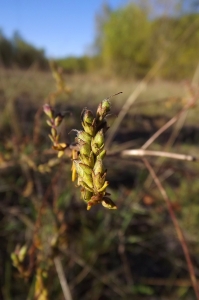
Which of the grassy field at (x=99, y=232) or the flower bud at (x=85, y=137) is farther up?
the flower bud at (x=85, y=137)

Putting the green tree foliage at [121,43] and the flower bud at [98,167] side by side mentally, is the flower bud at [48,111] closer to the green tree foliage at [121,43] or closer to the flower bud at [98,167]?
the flower bud at [98,167]

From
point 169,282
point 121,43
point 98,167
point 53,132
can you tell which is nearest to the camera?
point 98,167

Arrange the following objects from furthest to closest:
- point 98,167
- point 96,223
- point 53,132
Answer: point 96,223
point 53,132
point 98,167

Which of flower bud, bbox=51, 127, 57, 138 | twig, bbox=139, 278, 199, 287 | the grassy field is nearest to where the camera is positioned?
flower bud, bbox=51, 127, 57, 138

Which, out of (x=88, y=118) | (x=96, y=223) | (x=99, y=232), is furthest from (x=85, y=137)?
(x=96, y=223)

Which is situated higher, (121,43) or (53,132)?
(53,132)

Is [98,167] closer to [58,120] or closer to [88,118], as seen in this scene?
[88,118]

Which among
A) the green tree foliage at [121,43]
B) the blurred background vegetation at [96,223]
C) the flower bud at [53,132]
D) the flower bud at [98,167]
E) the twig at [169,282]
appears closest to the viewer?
the flower bud at [98,167]

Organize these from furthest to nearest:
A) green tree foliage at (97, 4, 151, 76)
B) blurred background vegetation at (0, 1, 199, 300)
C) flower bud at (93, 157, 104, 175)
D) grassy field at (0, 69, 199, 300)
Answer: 1. green tree foliage at (97, 4, 151, 76)
2. grassy field at (0, 69, 199, 300)
3. blurred background vegetation at (0, 1, 199, 300)
4. flower bud at (93, 157, 104, 175)

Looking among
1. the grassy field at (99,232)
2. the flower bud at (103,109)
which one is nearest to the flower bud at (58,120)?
the flower bud at (103,109)

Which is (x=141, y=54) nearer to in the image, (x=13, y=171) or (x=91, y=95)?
(x=91, y=95)

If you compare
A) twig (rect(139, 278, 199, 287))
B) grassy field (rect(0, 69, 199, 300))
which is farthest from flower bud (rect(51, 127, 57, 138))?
twig (rect(139, 278, 199, 287))

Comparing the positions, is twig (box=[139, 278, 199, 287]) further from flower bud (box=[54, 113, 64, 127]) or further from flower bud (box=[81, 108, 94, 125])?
flower bud (box=[81, 108, 94, 125])

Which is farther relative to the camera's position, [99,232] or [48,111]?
[99,232]
